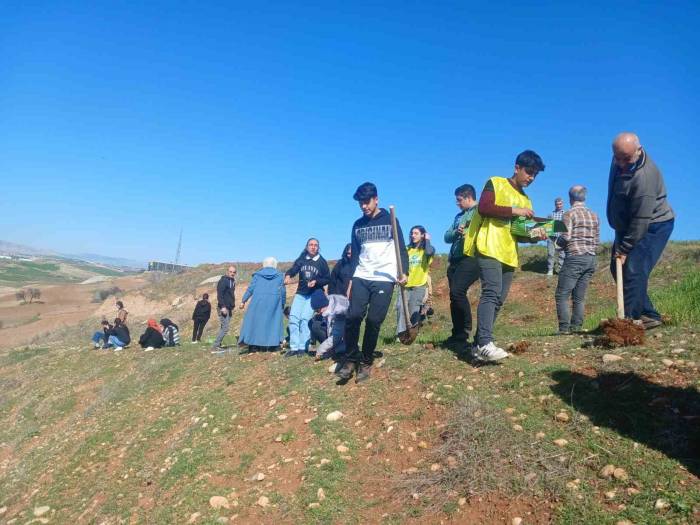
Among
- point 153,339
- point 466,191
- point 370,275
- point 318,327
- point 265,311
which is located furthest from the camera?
point 153,339

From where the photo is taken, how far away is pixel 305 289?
8469 millimetres

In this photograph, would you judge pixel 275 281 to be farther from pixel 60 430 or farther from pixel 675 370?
pixel 675 370

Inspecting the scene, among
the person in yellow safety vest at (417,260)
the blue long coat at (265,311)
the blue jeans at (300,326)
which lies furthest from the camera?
the blue long coat at (265,311)

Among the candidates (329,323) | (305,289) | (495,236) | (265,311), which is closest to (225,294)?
(265,311)

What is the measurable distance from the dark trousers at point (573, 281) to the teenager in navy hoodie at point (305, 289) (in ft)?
12.6

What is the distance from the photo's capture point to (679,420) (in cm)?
304

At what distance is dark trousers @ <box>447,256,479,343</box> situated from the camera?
5.14 metres

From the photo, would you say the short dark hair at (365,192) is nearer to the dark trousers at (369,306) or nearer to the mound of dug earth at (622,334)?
the dark trousers at (369,306)

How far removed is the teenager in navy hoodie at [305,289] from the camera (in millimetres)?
8297

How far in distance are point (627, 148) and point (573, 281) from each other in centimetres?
223

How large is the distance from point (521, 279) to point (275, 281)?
8.51 m

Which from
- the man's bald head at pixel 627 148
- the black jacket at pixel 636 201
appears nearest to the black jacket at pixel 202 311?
the black jacket at pixel 636 201

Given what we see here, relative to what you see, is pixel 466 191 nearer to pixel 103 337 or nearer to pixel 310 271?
pixel 310 271

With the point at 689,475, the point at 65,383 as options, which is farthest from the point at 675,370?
the point at 65,383
